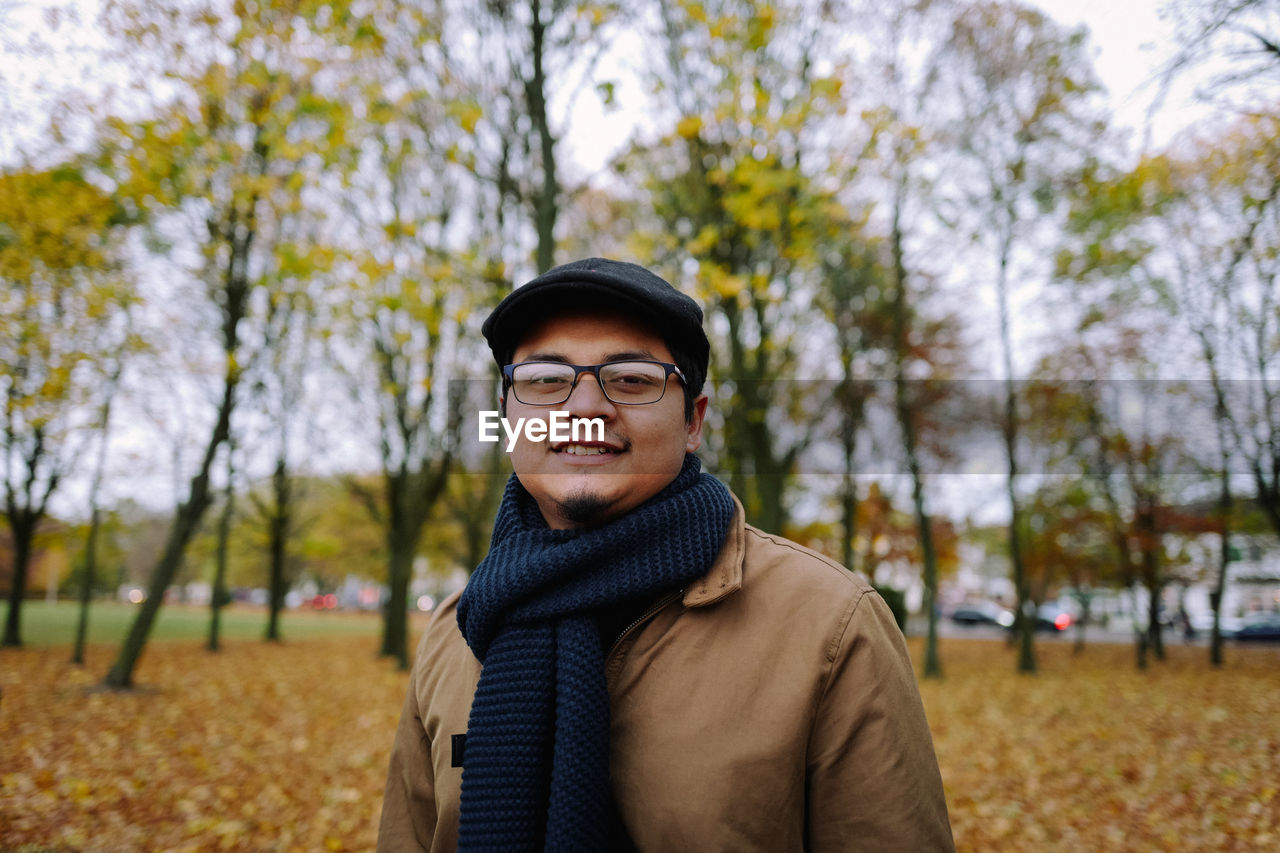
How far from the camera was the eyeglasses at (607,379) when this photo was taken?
5.08 feet

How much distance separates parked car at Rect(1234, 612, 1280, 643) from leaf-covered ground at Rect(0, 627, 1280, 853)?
21144 millimetres

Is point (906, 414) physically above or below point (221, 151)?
below

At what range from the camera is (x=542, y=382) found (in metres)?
1.59

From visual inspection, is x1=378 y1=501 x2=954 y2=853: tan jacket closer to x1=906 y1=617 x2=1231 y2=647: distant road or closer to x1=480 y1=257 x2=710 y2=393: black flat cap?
x1=480 y1=257 x2=710 y2=393: black flat cap

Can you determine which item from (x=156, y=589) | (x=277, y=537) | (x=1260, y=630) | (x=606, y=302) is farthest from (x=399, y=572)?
(x=1260, y=630)

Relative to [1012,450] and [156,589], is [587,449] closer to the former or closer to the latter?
[156,589]

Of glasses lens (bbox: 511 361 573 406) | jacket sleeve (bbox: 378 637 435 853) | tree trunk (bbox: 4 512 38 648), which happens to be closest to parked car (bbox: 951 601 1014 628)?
tree trunk (bbox: 4 512 38 648)

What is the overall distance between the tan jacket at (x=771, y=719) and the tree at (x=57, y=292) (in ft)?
30.7

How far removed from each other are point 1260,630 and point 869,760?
3886cm

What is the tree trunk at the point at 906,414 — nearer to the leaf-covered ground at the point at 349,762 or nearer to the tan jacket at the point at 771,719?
the leaf-covered ground at the point at 349,762

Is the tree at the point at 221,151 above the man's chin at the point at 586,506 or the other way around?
above

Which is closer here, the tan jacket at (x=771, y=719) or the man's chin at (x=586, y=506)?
the tan jacket at (x=771, y=719)

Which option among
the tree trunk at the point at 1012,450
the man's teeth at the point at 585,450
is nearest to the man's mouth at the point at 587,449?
the man's teeth at the point at 585,450

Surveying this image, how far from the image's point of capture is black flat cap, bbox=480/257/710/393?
4.95 ft
